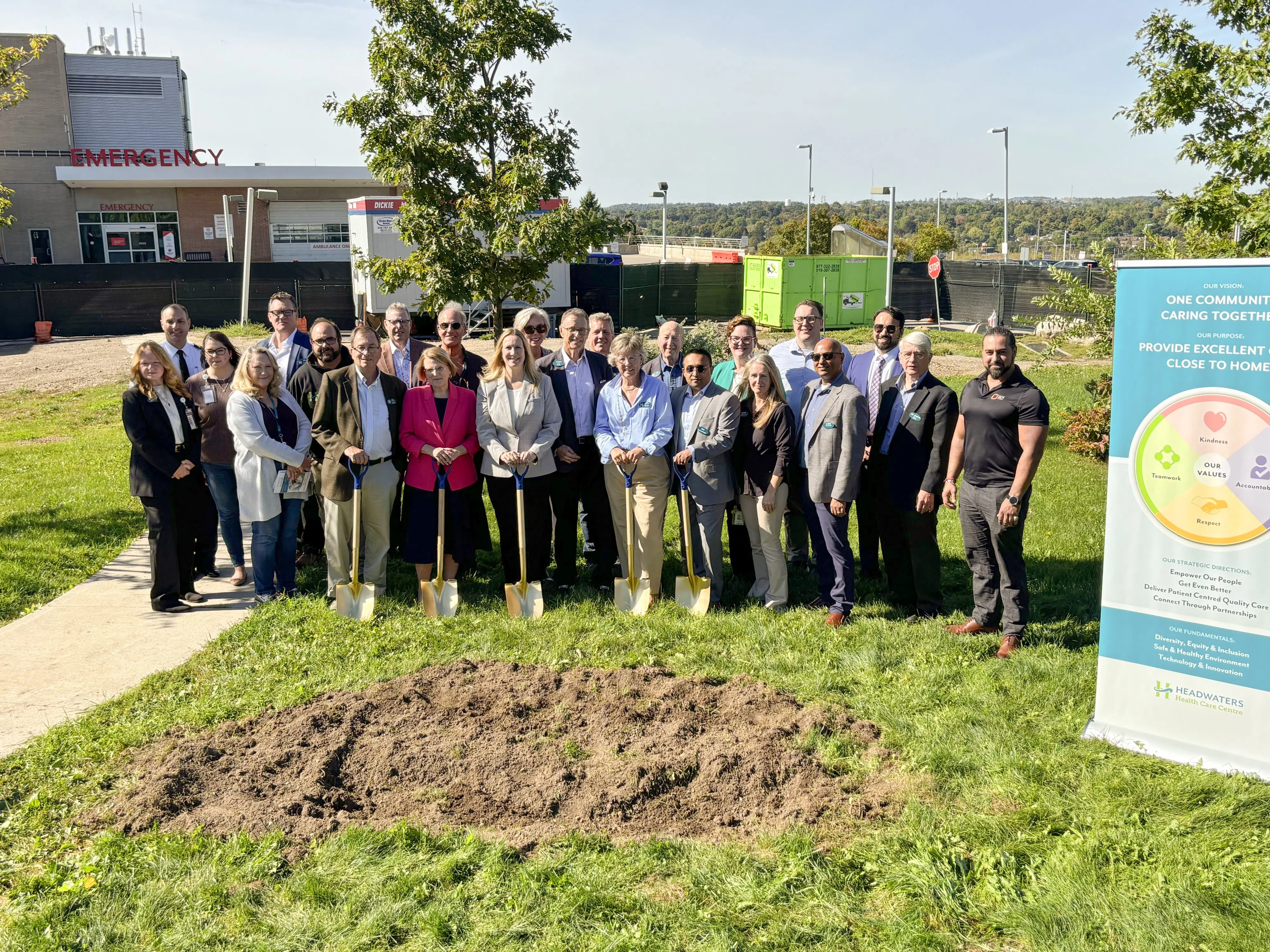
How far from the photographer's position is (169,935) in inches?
145

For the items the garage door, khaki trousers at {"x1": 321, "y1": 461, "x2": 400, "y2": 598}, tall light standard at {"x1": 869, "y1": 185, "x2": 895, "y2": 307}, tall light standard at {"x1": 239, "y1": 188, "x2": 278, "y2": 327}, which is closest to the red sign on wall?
the garage door

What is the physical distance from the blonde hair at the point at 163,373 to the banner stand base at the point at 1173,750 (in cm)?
632

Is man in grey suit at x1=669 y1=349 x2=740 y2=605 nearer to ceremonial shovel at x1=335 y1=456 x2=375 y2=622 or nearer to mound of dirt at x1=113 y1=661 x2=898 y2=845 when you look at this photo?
mound of dirt at x1=113 y1=661 x2=898 y2=845

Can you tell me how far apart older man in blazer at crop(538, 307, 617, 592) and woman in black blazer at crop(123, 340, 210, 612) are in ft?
8.60

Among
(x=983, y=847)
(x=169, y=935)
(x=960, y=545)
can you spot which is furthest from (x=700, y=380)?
(x=169, y=935)

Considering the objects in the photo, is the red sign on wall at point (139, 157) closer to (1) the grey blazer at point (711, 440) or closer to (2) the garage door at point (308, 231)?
(2) the garage door at point (308, 231)

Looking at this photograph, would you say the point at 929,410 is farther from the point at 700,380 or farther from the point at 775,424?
the point at 700,380

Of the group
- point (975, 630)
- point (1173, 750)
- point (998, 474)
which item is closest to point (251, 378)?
point (998, 474)

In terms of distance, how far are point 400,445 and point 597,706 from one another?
8.75 ft

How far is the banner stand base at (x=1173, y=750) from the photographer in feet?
15.4

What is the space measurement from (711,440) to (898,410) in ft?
4.22

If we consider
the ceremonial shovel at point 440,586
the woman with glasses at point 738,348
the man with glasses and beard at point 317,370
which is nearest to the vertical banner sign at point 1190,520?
the woman with glasses at point 738,348

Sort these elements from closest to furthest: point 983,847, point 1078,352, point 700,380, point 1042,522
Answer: point 983,847, point 700,380, point 1042,522, point 1078,352

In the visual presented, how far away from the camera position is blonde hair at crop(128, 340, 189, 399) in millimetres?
6887
